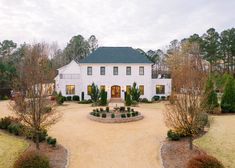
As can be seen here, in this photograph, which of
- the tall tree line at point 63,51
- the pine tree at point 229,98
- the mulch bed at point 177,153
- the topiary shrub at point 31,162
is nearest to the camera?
the topiary shrub at point 31,162

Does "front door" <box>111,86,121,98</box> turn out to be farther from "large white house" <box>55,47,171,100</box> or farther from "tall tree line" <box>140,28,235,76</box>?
"tall tree line" <box>140,28,235,76</box>

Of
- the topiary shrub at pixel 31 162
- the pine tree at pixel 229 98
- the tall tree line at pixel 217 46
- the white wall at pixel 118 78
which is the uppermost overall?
the tall tree line at pixel 217 46

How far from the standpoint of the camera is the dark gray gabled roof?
140 feet

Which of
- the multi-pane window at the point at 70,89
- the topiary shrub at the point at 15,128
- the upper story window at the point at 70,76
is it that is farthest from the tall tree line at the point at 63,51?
the topiary shrub at the point at 15,128

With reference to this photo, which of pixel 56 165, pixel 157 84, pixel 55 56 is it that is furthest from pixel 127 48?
pixel 55 56

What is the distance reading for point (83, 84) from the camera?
42.4 meters

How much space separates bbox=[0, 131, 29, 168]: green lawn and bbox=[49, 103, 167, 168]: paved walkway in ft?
8.71

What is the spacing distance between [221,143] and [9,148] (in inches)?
506

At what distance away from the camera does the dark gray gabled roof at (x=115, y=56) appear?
4256 cm

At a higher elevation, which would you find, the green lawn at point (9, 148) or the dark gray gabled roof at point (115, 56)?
the dark gray gabled roof at point (115, 56)

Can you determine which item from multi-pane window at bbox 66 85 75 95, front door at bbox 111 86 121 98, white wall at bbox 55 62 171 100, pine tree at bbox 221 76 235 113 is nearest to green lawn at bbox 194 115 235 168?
pine tree at bbox 221 76 235 113

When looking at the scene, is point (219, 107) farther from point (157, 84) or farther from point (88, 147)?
point (88, 147)

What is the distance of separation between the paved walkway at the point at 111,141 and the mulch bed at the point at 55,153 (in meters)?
0.44

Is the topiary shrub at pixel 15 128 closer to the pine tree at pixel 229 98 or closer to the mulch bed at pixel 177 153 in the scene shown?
Result: the mulch bed at pixel 177 153
